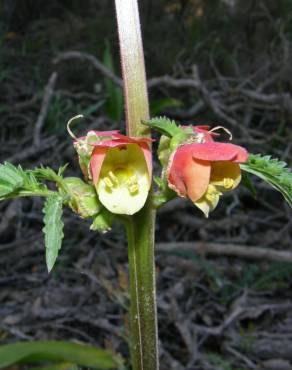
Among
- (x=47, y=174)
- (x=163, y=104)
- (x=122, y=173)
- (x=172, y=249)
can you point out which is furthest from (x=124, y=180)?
(x=163, y=104)

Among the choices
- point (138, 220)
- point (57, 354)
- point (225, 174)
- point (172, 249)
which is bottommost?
point (172, 249)

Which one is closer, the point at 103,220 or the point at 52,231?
the point at 52,231

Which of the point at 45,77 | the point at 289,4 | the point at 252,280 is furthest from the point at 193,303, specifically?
the point at 289,4

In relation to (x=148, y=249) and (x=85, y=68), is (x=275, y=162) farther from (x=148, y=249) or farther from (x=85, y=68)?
(x=85, y=68)

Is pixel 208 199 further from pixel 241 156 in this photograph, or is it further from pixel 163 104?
pixel 163 104

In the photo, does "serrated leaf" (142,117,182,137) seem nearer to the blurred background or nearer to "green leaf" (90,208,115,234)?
"green leaf" (90,208,115,234)

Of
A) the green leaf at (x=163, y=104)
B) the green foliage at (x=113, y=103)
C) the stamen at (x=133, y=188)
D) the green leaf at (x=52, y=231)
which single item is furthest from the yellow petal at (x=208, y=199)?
the green foliage at (x=113, y=103)
